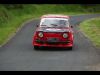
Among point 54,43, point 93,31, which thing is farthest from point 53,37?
point 93,31

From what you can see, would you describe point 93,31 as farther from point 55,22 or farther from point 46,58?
point 46,58

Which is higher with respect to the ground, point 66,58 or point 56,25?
point 56,25

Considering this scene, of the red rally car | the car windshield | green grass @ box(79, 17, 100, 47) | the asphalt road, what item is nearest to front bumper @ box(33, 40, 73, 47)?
the red rally car

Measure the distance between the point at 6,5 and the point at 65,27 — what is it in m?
26.4

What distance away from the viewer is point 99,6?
61312 millimetres

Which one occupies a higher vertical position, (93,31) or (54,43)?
(54,43)

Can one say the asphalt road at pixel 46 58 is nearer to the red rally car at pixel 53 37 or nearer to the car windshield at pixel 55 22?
the red rally car at pixel 53 37

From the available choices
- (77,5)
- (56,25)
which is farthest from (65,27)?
(77,5)

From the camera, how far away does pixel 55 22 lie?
1455 cm

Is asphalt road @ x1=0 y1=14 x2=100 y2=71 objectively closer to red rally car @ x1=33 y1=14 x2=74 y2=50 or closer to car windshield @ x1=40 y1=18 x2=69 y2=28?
red rally car @ x1=33 y1=14 x2=74 y2=50

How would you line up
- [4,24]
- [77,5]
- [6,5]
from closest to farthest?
[4,24] → [6,5] → [77,5]

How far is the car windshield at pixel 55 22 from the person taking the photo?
47.3ft

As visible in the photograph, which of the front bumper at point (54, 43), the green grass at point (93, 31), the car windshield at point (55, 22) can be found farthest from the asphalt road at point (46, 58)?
the green grass at point (93, 31)
